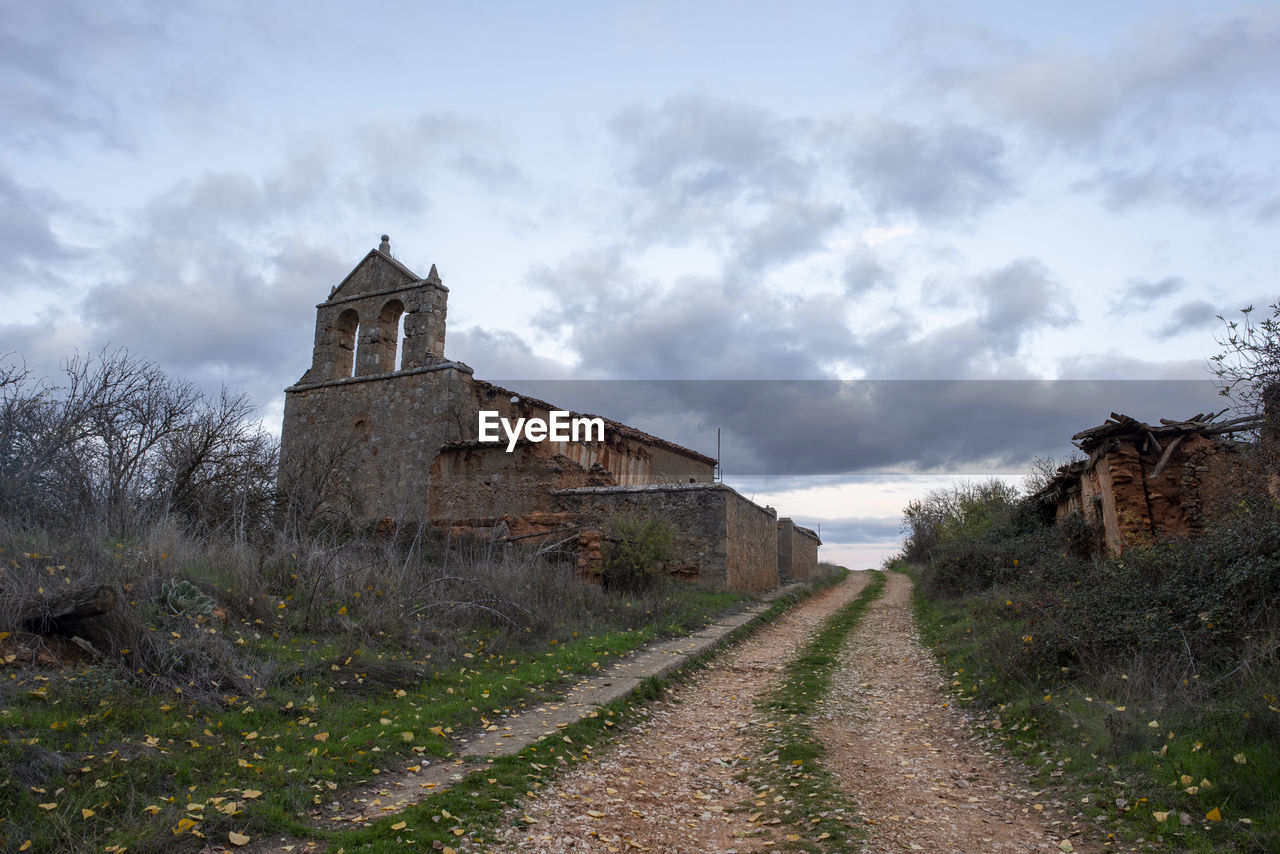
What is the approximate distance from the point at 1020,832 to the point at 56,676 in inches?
283

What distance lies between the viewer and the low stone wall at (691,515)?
1903 cm

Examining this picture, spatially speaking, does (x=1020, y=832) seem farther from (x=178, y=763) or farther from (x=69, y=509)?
(x=69, y=509)

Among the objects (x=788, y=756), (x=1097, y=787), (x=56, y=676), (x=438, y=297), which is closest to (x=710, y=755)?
(x=788, y=756)

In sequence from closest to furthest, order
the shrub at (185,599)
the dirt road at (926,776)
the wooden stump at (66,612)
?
1. the dirt road at (926,776)
2. the wooden stump at (66,612)
3. the shrub at (185,599)

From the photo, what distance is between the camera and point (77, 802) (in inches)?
181

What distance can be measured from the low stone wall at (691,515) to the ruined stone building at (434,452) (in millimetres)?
A: 28

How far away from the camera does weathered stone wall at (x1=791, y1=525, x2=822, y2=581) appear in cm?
3244

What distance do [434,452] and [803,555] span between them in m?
20.2

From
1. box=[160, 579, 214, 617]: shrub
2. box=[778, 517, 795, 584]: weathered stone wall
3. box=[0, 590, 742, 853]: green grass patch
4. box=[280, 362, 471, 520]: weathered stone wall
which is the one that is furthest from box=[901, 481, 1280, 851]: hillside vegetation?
box=[778, 517, 795, 584]: weathered stone wall

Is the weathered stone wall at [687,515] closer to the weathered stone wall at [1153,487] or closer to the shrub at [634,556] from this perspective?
the shrub at [634,556]

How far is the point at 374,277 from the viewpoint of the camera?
76.6ft

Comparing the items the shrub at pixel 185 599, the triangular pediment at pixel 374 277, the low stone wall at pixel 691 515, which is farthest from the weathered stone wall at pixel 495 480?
the shrub at pixel 185 599

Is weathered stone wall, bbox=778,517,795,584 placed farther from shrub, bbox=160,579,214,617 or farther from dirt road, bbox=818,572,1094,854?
shrub, bbox=160,579,214,617

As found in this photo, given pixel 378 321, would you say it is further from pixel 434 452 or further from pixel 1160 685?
pixel 1160 685
